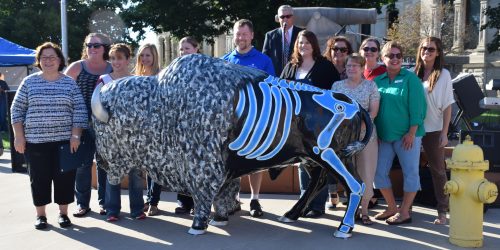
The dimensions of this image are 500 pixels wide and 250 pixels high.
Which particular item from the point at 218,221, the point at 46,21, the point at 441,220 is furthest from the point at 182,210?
the point at 46,21

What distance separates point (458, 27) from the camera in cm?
3656

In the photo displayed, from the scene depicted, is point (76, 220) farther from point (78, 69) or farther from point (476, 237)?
point (476, 237)

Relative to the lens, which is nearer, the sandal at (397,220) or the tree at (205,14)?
the sandal at (397,220)

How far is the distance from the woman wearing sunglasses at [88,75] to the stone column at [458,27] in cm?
3484

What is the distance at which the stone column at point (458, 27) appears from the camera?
3656 centimetres

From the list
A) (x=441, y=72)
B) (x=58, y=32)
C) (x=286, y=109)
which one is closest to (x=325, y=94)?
(x=286, y=109)

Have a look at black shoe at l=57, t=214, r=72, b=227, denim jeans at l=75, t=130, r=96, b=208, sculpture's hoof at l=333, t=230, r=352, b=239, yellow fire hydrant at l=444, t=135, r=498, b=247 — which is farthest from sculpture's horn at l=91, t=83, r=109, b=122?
yellow fire hydrant at l=444, t=135, r=498, b=247

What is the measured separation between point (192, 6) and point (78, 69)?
1437 cm

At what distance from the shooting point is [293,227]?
514cm

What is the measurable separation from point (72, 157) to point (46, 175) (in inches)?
11.6

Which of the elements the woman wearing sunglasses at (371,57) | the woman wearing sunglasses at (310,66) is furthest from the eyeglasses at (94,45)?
the woman wearing sunglasses at (371,57)

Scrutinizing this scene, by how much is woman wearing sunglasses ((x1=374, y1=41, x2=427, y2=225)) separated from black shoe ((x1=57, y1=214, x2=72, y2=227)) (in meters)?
3.06

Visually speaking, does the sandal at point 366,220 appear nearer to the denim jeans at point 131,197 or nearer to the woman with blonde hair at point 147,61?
the denim jeans at point 131,197

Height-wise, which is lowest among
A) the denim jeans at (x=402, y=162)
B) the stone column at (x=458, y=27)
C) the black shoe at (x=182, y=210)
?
the black shoe at (x=182, y=210)
